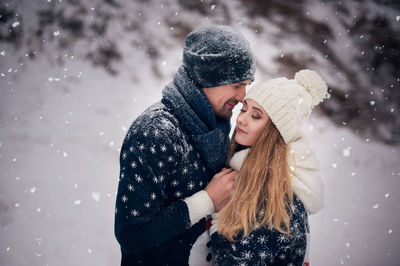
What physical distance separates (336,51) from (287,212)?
104 inches

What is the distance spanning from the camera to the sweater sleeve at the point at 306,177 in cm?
153

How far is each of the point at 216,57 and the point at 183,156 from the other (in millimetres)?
669

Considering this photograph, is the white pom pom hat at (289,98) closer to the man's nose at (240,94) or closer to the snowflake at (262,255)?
the man's nose at (240,94)

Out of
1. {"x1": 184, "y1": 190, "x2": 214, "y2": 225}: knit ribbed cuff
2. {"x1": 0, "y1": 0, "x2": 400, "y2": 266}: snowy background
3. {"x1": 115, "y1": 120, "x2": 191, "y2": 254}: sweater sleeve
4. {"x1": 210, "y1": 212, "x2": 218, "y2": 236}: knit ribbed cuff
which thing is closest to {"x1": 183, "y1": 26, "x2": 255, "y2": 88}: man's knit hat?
{"x1": 115, "y1": 120, "x2": 191, "y2": 254}: sweater sleeve

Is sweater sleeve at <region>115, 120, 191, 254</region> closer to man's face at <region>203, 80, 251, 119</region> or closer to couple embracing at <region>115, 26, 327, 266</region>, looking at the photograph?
couple embracing at <region>115, 26, 327, 266</region>

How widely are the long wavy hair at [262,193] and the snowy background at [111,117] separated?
2282 millimetres

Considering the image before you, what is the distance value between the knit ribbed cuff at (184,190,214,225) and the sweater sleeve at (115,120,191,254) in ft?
0.10

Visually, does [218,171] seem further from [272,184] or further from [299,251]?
[299,251]

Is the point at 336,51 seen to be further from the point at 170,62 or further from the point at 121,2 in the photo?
the point at 121,2

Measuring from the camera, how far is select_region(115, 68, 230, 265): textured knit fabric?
1401mm

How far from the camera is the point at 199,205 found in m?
1.49

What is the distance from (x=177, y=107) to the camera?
5.27 feet

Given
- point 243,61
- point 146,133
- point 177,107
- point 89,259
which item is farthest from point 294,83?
point 89,259

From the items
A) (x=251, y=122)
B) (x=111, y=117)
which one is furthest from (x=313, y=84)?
(x=111, y=117)
